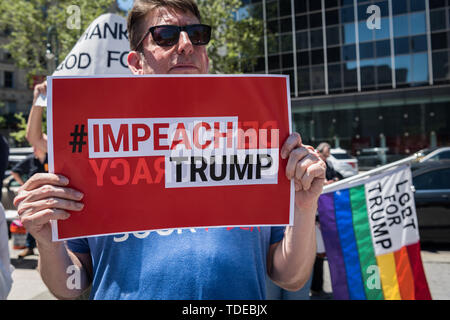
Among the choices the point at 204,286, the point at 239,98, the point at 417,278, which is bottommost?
the point at 417,278

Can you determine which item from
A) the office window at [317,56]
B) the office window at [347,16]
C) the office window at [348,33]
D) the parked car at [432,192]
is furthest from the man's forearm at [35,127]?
the office window at [317,56]

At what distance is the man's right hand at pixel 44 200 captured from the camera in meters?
1.19

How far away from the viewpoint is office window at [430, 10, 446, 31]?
21.1 m

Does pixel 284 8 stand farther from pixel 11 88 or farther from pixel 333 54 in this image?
pixel 11 88

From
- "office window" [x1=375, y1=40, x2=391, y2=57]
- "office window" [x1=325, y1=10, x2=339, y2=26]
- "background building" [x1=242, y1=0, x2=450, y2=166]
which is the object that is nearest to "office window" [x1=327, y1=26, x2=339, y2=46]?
"background building" [x1=242, y1=0, x2=450, y2=166]

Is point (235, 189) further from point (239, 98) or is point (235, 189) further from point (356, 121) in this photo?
point (356, 121)

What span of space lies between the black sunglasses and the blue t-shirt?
726 mm

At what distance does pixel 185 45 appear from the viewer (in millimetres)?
1436

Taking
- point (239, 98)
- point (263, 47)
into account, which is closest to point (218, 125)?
point (239, 98)

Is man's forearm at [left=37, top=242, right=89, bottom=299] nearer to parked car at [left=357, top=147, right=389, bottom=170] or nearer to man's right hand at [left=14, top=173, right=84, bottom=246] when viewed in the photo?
man's right hand at [left=14, top=173, right=84, bottom=246]

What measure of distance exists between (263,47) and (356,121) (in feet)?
48.2

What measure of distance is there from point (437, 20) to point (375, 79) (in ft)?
14.9

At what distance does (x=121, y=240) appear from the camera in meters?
1.36

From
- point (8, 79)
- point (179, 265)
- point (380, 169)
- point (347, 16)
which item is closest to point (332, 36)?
point (347, 16)
